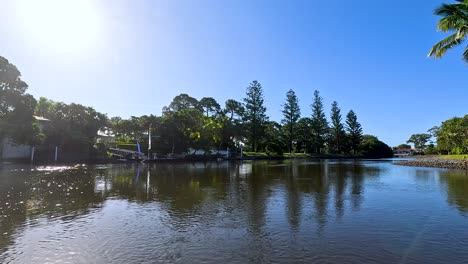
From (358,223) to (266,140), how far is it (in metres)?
61.0

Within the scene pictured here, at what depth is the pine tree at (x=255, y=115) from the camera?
66438 millimetres

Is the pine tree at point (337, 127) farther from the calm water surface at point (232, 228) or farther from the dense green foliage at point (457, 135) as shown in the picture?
the calm water surface at point (232, 228)

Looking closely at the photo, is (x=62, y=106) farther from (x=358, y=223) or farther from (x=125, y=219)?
(x=358, y=223)

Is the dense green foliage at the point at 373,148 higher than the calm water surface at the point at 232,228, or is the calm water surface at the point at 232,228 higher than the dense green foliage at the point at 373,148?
the dense green foliage at the point at 373,148

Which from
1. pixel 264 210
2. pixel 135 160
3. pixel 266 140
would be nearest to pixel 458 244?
pixel 264 210

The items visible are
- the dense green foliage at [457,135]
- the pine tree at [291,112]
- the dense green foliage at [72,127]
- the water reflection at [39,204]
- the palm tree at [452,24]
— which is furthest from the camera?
the pine tree at [291,112]

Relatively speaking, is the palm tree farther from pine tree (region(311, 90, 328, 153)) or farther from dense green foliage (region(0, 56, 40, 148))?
pine tree (region(311, 90, 328, 153))

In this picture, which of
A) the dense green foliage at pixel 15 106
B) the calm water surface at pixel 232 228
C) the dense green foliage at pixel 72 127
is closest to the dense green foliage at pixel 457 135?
the calm water surface at pixel 232 228

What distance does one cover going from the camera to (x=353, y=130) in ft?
283

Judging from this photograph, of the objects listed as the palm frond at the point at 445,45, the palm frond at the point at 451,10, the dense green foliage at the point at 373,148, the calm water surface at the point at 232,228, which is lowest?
the calm water surface at the point at 232,228

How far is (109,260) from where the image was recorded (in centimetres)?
559

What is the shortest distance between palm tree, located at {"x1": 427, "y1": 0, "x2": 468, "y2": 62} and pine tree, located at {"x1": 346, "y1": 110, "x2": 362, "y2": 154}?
70885mm

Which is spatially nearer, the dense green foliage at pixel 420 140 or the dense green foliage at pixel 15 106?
the dense green foliage at pixel 15 106

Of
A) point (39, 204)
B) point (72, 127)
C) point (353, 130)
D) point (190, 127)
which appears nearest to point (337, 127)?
point (353, 130)
